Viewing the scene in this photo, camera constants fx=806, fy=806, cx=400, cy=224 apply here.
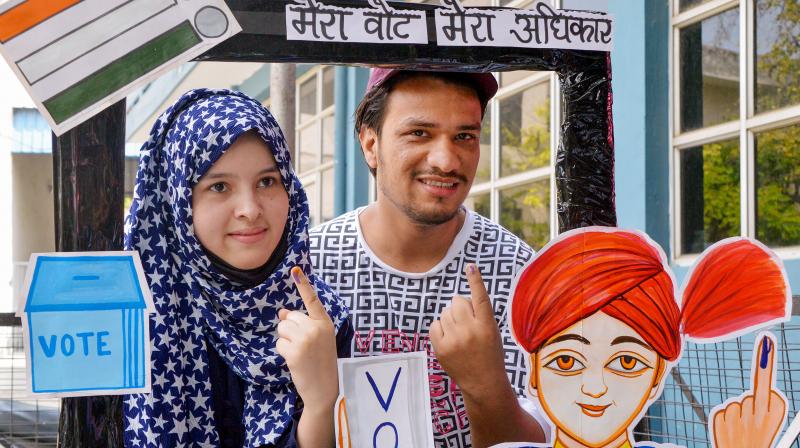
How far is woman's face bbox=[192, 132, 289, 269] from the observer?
1256 millimetres

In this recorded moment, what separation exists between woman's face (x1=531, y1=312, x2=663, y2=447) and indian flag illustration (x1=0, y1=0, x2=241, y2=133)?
746mm

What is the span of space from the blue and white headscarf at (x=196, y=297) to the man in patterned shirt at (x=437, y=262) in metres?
0.16

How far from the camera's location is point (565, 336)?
1.35 m

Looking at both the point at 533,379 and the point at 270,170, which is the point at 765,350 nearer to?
the point at 533,379

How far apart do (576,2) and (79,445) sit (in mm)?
1385

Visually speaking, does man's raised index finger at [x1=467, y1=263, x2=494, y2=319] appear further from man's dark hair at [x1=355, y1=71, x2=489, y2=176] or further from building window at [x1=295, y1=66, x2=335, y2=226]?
building window at [x1=295, y1=66, x2=335, y2=226]

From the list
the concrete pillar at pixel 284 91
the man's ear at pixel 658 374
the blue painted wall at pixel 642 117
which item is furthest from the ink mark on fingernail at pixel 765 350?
the blue painted wall at pixel 642 117

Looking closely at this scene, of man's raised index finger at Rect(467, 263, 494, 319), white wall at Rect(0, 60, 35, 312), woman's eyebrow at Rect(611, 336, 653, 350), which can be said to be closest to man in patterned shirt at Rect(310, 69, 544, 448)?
man's raised index finger at Rect(467, 263, 494, 319)

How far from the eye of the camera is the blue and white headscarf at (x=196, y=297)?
1261 mm

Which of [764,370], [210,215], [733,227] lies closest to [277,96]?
[210,215]

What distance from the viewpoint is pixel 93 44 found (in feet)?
3.85

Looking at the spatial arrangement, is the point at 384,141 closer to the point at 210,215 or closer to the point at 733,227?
the point at 210,215

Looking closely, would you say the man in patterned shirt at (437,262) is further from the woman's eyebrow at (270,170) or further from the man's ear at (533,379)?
the woman's eyebrow at (270,170)

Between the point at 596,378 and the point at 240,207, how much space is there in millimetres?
649
